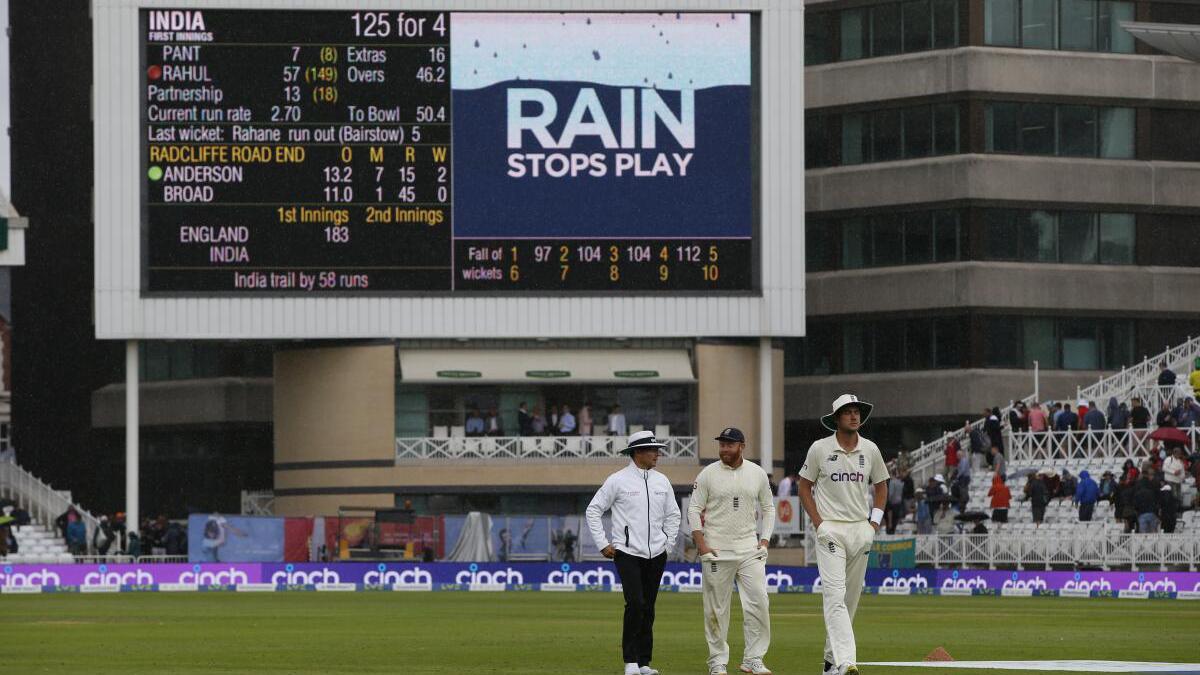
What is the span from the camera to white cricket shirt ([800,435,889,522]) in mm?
18766

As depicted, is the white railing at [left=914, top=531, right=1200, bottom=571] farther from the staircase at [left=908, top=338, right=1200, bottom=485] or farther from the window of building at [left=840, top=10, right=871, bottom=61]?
the window of building at [left=840, top=10, right=871, bottom=61]

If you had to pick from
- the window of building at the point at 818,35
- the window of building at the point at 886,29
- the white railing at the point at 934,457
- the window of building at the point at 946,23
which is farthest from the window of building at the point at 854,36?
the white railing at the point at 934,457

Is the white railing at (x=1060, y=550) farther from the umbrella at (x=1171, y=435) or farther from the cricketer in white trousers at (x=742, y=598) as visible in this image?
the cricketer in white trousers at (x=742, y=598)

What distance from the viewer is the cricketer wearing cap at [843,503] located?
18672mm

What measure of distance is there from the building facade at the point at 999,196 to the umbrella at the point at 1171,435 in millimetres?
21563

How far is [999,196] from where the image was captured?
2840 inches

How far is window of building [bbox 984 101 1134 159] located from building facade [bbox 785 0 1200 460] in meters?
0.04

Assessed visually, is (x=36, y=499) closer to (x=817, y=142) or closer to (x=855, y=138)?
(x=817, y=142)

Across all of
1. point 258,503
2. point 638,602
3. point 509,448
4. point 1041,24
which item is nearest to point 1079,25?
point 1041,24

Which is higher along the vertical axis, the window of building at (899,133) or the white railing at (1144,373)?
the window of building at (899,133)

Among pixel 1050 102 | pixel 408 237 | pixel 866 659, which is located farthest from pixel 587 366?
pixel 866 659

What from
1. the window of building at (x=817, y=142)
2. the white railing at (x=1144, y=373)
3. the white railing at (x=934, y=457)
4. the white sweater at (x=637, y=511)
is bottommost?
the white railing at (x=934, y=457)

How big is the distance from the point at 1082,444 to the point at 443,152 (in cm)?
1599

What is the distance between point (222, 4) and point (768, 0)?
12.9 metres
